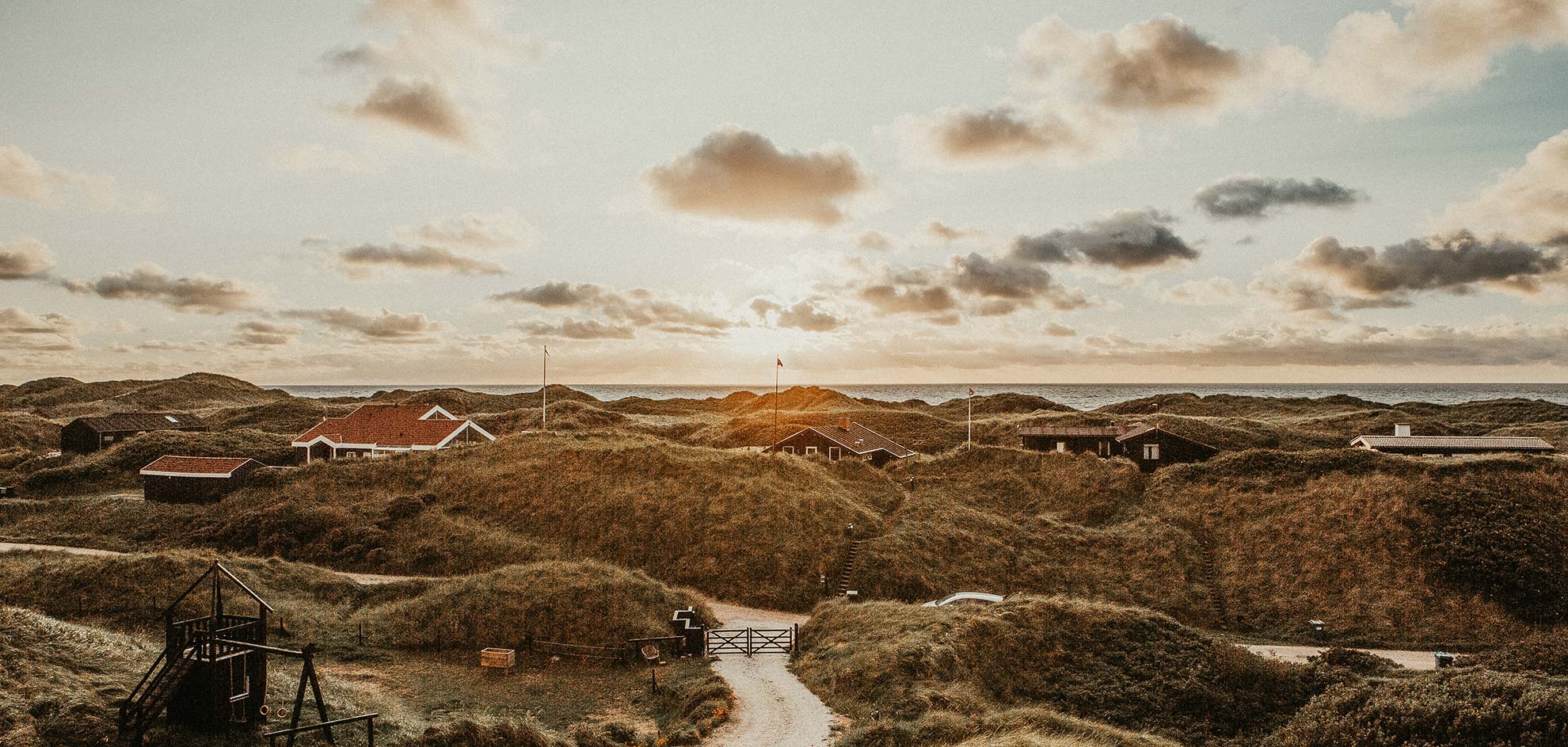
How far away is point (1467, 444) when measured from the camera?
59125mm

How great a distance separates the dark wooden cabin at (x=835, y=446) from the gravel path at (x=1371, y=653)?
34029 millimetres

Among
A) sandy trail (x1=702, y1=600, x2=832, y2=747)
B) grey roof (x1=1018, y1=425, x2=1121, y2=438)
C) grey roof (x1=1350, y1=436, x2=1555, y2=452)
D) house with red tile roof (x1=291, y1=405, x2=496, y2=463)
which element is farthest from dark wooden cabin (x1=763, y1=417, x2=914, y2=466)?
grey roof (x1=1350, y1=436, x2=1555, y2=452)

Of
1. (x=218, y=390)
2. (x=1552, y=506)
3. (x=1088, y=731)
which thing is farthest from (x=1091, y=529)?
(x=218, y=390)

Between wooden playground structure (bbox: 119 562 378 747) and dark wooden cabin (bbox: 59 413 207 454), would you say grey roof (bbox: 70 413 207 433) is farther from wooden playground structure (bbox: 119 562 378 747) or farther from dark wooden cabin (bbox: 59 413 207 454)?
wooden playground structure (bbox: 119 562 378 747)

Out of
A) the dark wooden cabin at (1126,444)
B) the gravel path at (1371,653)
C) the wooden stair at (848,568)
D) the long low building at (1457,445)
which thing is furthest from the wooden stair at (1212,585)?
the long low building at (1457,445)

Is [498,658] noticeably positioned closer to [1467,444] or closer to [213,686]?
[213,686]

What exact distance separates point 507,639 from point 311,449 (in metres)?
44.1

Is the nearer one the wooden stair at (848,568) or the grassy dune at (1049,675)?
the grassy dune at (1049,675)

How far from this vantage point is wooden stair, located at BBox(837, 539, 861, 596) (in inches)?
1641

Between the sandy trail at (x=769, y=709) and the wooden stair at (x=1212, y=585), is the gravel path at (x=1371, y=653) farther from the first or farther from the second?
the sandy trail at (x=769, y=709)

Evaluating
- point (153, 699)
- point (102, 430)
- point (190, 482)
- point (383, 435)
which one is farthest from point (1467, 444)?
point (102, 430)

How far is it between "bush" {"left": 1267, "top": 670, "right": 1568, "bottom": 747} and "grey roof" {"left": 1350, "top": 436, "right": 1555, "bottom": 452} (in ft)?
162

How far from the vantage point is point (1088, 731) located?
2048 centimetres

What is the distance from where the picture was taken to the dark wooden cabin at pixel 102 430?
78.6m
